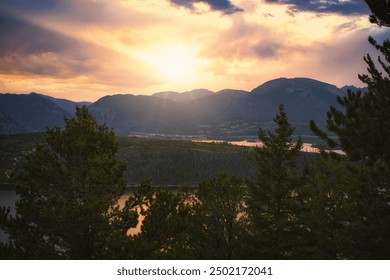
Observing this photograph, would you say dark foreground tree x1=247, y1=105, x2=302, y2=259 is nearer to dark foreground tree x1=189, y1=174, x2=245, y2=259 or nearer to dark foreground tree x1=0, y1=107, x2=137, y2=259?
Result: dark foreground tree x1=189, y1=174, x2=245, y2=259

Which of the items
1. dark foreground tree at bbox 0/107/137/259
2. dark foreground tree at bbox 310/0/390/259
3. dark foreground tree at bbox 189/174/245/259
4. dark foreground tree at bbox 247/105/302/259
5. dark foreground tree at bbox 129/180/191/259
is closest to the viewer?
dark foreground tree at bbox 310/0/390/259

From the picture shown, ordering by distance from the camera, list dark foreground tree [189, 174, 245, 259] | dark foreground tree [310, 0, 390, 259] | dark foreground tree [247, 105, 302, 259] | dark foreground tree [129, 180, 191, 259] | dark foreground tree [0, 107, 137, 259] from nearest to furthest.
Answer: dark foreground tree [310, 0, 390, 259] < dark foreground tree [0, 107, 137, 259] < dark foreground tree [129, 180, 191, 259] < dark foreground tree [247, 105, 302, 259] < dark foreground tree [189, 174, 245, 259]

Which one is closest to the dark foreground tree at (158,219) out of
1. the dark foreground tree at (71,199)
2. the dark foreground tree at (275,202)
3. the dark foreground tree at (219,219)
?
the dark foreground tree at (71,199)

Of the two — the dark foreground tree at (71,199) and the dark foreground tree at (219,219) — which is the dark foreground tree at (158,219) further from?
the dark foreground tree at (219,219)

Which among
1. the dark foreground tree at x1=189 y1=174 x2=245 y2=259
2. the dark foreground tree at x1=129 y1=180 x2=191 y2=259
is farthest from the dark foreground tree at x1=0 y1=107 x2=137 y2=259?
the dark foreground tree at x1=189 y1=174 x2=245 y2=259
